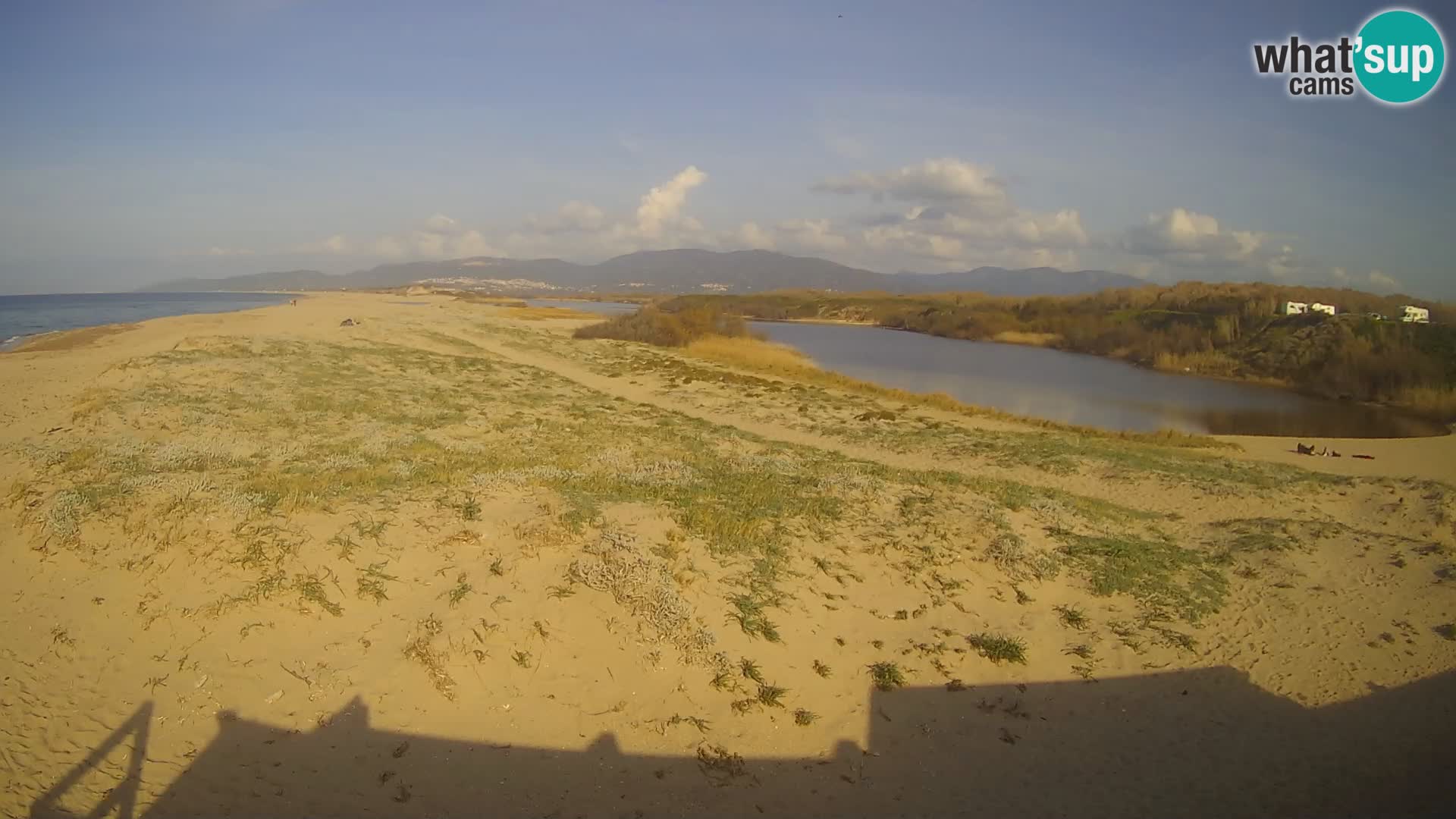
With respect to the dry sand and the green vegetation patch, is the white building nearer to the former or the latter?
the dry sand

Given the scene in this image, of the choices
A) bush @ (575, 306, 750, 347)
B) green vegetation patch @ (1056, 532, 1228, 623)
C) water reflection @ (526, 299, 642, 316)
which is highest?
water reflection @ (526, 299, 642, 316)

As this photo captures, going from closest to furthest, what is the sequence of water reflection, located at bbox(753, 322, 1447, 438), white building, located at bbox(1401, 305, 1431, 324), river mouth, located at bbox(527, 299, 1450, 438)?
river mouth, located at bbox(527, 299, 1450, 438) → water reflection, located at bbox(753, 322, 1447, 438) → white building, located at bbox(1401, 305, 1431, 324)

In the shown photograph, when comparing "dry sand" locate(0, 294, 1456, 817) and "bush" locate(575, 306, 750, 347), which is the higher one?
"bush" locate(575, 306, 750, 347)

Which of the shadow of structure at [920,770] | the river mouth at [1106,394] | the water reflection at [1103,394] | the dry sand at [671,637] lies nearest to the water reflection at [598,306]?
the river mouth at [1106,394]

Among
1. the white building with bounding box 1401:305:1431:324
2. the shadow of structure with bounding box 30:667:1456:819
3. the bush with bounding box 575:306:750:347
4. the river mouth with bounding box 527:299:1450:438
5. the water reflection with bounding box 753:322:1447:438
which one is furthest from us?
the bush with bounding box 575:306:750:347

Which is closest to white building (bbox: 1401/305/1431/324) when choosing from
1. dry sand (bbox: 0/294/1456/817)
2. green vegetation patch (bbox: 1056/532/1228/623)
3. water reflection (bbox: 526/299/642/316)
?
dry sand (bbox: 0/294/1456/817)

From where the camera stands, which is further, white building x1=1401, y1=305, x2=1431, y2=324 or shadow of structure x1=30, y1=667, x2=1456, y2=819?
white building x1=1401, y1=305, x2=1431, y2=324

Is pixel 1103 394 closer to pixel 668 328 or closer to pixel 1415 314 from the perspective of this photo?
pixel 668 328
